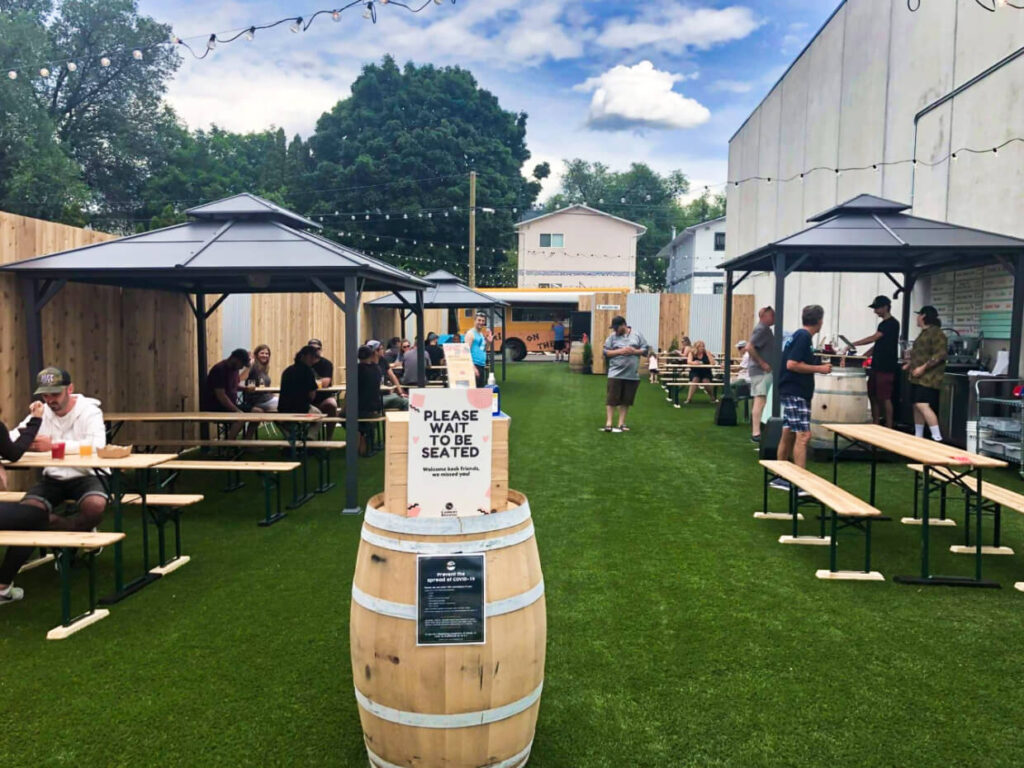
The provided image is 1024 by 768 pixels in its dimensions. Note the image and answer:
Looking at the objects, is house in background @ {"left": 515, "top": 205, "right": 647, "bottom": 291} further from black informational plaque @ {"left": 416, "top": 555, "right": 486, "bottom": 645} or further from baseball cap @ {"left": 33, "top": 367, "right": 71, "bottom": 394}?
black informational plaque @ {"left": 416, "top": 555, "right": 486, "bottom": 645}

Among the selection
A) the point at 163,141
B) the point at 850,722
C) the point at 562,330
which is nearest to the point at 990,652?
the point at 850,722

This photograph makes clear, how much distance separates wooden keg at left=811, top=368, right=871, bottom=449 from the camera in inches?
298

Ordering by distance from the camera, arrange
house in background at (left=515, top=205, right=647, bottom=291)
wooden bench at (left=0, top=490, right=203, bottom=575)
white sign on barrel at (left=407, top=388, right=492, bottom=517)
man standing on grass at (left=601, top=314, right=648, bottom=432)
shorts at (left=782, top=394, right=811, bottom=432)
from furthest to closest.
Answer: house in background at (left=515, top=205, right=647, bottom=291) → man standing on grass at (left=601, top=314, right=648, bottom=432) → shorts at (left=782, top=394, right=811, bottom=432) → wooden bench at (left=0, top=490, right=203, bottom=575) → white sign on barrel at (left=407, top=388, right=492, bottom=517)

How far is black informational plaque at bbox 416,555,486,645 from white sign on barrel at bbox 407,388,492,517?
20 centimetres

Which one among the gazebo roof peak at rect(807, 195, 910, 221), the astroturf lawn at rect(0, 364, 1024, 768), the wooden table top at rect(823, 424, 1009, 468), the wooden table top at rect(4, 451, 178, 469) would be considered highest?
the gazebo roof peak at rect(807, 195, 910, 221)

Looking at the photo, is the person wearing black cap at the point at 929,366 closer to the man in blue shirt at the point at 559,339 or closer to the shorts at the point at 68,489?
the shorts at the point at 68,489

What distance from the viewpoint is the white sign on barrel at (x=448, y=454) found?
256 centimetres

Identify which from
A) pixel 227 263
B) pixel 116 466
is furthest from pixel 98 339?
pixel 116 466

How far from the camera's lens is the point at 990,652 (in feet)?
11.6

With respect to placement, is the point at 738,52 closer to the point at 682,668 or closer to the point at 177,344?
the point at 177,344

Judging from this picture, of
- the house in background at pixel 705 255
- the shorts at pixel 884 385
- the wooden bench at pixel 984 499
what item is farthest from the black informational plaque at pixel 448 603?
the house in background at pixel 705 255

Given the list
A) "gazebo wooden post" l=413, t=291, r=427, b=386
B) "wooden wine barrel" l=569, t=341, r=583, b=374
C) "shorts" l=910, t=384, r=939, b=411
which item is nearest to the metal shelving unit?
"shorts" l=910, t=384, r=939, b=411

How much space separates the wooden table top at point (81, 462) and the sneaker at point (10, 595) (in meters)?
0.68

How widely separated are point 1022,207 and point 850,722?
24.7 ft
